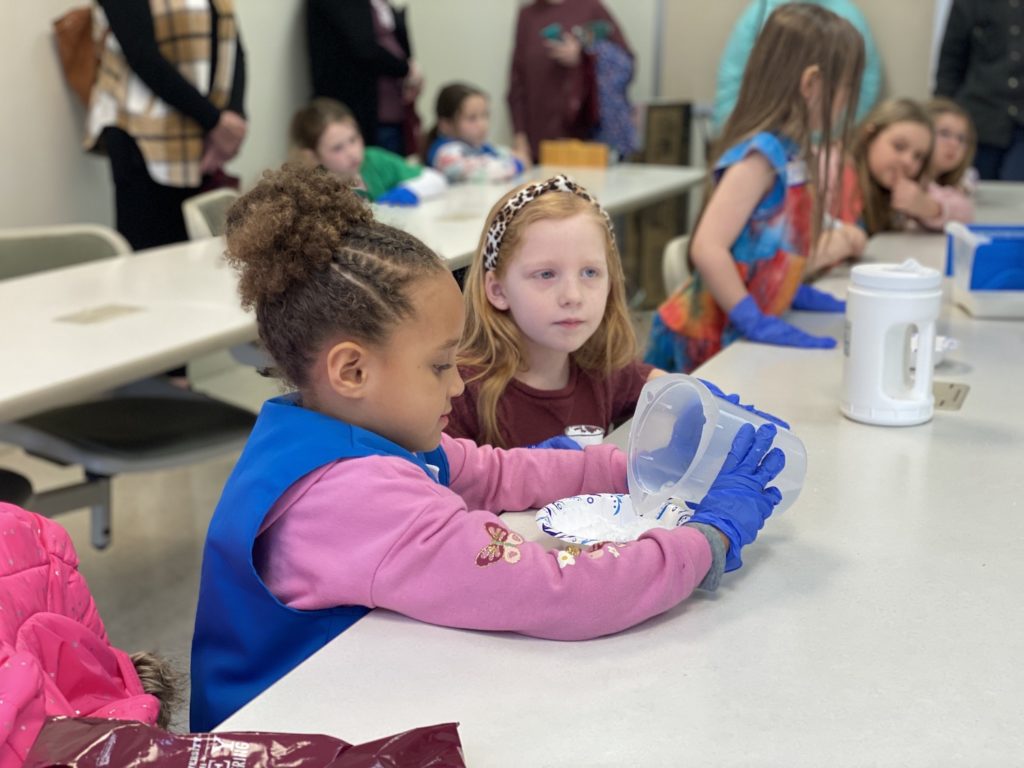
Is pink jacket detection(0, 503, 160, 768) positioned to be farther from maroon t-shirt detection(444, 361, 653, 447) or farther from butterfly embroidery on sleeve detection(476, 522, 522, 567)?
maroon t-shirt detection(444, 361, 653, 447)

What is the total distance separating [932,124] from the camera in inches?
125

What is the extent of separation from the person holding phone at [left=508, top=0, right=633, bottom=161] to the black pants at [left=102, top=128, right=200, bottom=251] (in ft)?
6.49

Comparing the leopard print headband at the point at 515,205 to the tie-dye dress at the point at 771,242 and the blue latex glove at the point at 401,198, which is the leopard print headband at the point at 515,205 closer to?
the tie-dye dress at the point at 771,242

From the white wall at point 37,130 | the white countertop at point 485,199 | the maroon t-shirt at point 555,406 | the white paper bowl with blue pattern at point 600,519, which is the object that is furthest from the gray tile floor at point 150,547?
the white paper bowl with blue pattern at point 600,519

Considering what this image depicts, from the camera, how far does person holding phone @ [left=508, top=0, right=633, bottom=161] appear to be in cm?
536

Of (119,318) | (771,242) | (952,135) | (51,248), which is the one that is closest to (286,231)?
(119,318)

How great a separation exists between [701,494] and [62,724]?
614 mm

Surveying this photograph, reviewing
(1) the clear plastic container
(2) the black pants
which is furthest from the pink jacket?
(2) the black pants

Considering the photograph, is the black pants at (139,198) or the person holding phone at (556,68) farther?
the person holding phone at (556,68)

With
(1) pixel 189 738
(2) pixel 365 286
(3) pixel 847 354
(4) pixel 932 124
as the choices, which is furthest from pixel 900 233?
(1) pixel 189 738

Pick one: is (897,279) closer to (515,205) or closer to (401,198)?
(515,205)

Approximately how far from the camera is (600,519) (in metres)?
A: 1.12

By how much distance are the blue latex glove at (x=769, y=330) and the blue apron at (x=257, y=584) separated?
3.19ft

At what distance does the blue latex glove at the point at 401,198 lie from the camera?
3.46 meters
